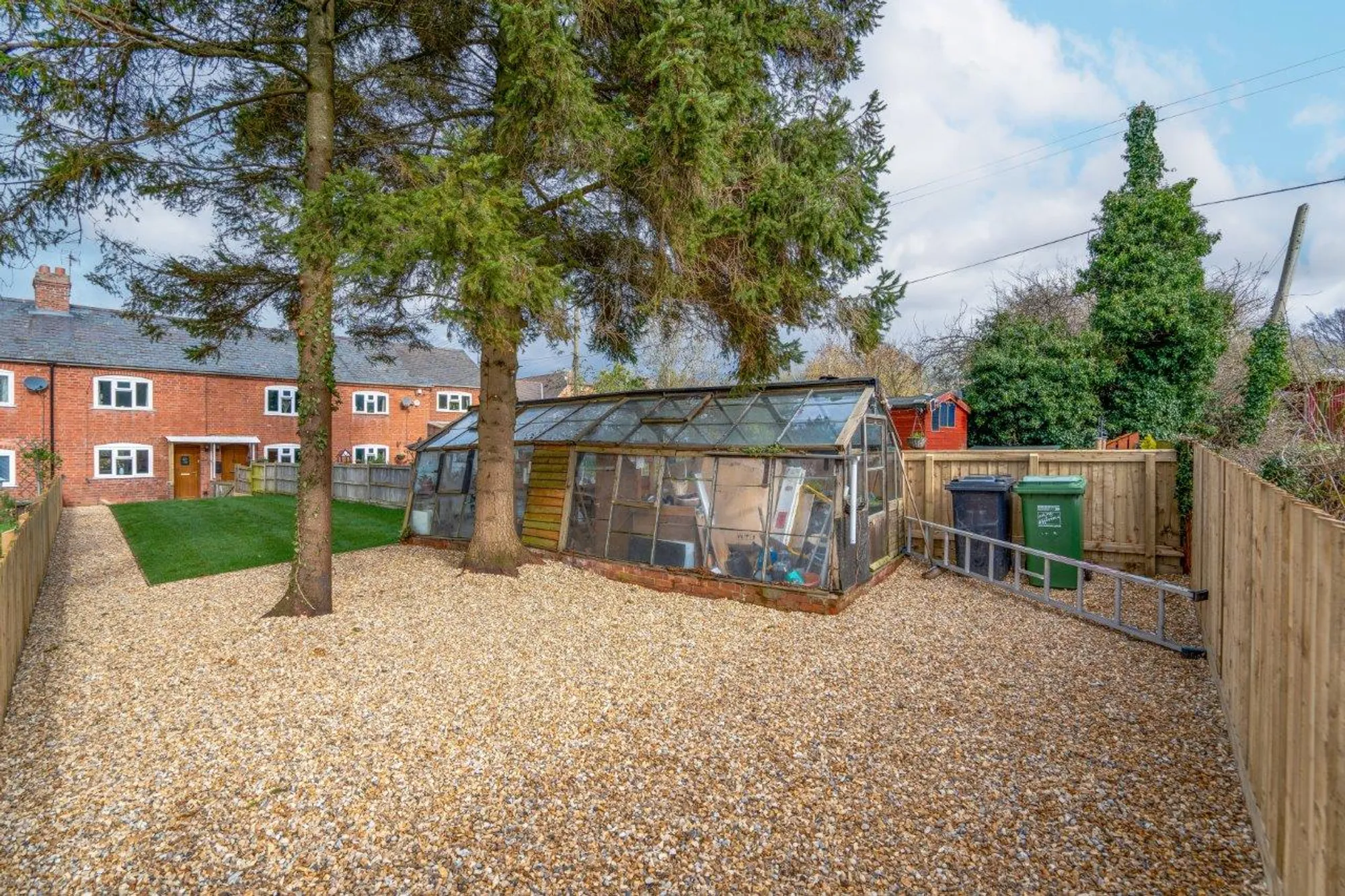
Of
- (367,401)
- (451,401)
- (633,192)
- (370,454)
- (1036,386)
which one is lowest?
(370,454)

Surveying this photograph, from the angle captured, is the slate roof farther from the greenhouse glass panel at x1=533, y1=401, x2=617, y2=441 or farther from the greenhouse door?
the greenhouse door

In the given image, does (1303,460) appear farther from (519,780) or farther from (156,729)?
(156,729)

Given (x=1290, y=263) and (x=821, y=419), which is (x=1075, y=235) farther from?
(x=821, y=419)

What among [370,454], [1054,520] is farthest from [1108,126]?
[370,454]

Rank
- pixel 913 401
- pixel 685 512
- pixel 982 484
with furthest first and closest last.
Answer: pixel 913 401, pixel 982 484, pixel 685 512

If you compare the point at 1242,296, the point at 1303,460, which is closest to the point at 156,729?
the point at 1303,460

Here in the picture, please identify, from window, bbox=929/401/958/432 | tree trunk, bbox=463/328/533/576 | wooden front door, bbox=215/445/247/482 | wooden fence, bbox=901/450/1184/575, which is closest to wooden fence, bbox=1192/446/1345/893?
wooden fence, bbox=901/450/1184/575

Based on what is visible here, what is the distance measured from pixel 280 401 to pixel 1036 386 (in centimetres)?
2446

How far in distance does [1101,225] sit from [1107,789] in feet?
51.0

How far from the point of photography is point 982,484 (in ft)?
28.7

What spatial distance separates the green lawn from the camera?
31.1 feet

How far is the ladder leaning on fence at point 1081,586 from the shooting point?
19.5 feet

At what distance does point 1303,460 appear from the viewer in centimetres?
734

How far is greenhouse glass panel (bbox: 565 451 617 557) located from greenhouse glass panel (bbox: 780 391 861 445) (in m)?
2.59
